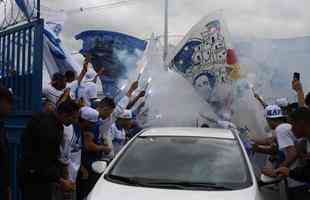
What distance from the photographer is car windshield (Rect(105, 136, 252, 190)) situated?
4.54 meters

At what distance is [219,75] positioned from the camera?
28.6ft

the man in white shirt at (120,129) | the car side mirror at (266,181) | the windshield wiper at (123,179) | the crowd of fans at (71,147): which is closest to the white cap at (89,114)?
the crowd of fans at (71,147)

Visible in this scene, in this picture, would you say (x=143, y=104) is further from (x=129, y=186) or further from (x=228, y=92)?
(x=129, y=186)

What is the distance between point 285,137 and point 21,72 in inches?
131

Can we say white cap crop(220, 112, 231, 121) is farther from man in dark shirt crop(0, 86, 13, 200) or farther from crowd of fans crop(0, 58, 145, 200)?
man in dark shirt crop(0, 86, 13, 200)

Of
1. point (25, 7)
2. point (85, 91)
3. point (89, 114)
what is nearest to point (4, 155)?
point (89, 114)

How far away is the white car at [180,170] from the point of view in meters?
4.28

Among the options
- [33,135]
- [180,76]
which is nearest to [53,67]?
[180,76]

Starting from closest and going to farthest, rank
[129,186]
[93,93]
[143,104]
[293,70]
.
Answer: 1. [129,186]
2. [93,93]
3. [143,104]
4. [293,70]

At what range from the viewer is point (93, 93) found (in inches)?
312

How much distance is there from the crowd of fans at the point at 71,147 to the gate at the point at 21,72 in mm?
273

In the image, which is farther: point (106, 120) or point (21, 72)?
point (106, 120)

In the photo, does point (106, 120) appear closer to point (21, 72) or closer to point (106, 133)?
point (106, 133)

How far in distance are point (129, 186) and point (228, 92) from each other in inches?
180
